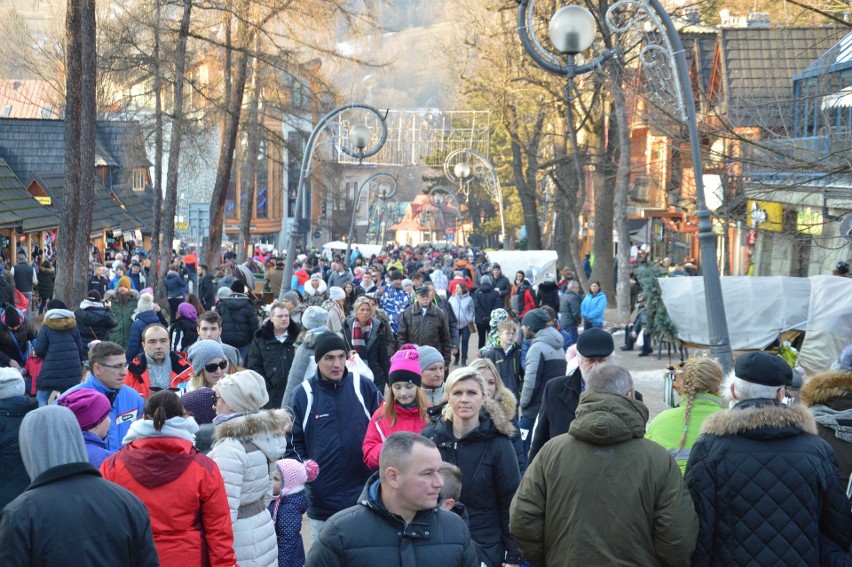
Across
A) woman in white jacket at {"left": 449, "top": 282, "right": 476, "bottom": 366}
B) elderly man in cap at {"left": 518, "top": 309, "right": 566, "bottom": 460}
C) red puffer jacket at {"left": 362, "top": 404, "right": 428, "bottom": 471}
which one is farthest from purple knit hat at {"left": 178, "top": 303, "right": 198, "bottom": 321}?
woman in white jacket at {"left": 449, "top": 282, "right": 476, "bottom": 366}

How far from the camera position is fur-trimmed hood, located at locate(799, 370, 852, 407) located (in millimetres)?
5770

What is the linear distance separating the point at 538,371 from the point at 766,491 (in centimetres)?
538

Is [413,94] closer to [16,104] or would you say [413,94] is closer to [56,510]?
[16,104]

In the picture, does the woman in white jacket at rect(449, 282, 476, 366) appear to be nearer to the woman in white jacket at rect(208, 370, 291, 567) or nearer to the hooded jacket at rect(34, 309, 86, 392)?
the hooded jacket at rect(34, 309, 86, 392)

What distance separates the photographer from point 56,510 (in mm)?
3939

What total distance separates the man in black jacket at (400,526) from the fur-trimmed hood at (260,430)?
1688mm

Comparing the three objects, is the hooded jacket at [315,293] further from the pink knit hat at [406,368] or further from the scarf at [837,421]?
the scarf at [837,421]

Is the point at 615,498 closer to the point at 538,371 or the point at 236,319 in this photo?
the point at 538,371

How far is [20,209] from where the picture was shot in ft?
101

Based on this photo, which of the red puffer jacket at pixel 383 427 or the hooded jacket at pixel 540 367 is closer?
the red puffer jacket at pixel 383 427

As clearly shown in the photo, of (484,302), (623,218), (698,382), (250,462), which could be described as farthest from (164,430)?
(623,218)

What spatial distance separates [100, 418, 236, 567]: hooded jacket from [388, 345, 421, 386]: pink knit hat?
75.5 inches

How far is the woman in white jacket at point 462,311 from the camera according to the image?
62.3ft

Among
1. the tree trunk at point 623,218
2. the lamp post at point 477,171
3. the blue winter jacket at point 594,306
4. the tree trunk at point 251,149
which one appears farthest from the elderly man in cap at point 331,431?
the lamp post at point 477,171
